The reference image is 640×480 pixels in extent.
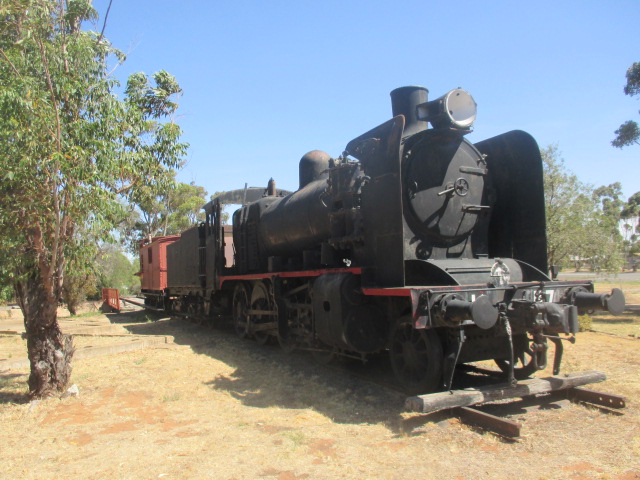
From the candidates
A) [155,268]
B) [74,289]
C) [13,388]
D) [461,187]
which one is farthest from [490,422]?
[74,289]

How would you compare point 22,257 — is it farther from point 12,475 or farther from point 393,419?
point 393,419

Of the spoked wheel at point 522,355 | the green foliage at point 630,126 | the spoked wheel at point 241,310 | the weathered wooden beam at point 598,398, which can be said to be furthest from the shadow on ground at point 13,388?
the green foliage at point 630,126

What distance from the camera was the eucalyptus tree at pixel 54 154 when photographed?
5238 mm

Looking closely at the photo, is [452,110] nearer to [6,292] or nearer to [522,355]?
[522,355]

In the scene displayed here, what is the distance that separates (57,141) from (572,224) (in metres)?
15.6

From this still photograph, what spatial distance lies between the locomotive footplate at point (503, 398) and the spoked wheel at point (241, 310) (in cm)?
577

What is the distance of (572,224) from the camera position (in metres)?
16.0

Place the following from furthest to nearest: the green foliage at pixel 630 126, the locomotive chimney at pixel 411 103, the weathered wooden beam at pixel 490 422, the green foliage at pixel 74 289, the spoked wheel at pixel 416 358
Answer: the green foliage at pixel 74 289 < the green foliage at pixel 630 126 < the locomotive chimney at pixel 411 103 < the spoked wheel at pixel 416 358 < the weathered wooden beam at pixel 490 422

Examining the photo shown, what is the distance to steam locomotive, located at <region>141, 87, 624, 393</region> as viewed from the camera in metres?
4.85

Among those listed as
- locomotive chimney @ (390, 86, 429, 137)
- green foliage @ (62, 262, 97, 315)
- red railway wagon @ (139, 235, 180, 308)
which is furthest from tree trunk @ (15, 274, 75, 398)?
green foliage @ (62, 262, 97, 315)

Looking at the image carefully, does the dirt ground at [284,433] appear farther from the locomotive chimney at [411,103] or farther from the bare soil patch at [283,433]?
the locomotive chimney at [411,103]

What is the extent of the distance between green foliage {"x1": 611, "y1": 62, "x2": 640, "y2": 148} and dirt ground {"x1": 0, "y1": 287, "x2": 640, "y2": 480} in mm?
12470

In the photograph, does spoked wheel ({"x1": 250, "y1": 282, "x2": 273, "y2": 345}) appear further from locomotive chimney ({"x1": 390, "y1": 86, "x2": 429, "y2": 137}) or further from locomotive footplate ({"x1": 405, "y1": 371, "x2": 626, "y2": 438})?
locomotive footplate ({"x1": 405, "y1": 371, "x2": 626, "y2": 438})

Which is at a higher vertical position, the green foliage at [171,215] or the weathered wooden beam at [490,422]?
the green foliage at [171,215]
